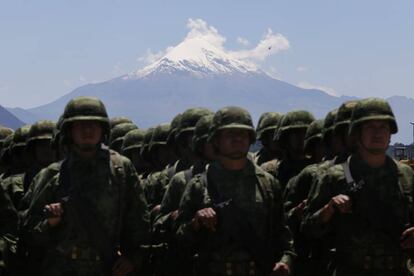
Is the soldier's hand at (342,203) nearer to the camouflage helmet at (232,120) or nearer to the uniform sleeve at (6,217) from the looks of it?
the camouflage helmet at (232,120)

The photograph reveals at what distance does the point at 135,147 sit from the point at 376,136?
656cm

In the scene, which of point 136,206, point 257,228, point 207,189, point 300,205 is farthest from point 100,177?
point 300,205

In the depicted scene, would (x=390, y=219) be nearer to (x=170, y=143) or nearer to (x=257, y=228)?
(x=257, y=228)

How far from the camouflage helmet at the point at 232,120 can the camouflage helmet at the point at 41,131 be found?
3.85 m

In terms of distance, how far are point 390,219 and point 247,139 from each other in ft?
4.71

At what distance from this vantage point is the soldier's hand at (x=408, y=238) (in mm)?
7039

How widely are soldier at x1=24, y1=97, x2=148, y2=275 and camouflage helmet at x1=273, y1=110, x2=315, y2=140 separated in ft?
12.6

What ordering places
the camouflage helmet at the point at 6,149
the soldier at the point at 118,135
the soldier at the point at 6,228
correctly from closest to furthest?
1. the soldier at the point at 6,228
2. the camouflage helmet at the point at 6,149
3. the soldier at the point at 118,135

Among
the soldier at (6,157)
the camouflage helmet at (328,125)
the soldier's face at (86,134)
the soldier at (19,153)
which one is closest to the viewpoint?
the soldier's face at (86,134)

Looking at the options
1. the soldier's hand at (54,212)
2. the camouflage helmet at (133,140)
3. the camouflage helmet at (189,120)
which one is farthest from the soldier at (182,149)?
the soldier's hand at (54,212)

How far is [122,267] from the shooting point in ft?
24.0

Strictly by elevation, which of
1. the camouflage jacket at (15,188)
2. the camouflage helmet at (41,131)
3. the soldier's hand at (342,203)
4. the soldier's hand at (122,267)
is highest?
the camouflage helmet at (41,131)

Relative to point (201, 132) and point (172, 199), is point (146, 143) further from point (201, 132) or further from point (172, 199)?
point (172, 199)

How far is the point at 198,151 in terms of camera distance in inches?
358
